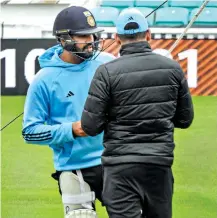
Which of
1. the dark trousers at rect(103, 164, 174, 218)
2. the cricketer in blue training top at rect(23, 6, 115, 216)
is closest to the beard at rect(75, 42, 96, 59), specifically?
the cricketer in blue training top at rect(23, 6, 115, 216)

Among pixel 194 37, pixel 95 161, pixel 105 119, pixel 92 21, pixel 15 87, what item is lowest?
pixel 15 87

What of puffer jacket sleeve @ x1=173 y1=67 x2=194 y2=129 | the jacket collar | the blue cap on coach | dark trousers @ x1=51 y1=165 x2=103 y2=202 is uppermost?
the blue cap on coach

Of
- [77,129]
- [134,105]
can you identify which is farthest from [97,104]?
[77,129]

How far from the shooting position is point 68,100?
552cm

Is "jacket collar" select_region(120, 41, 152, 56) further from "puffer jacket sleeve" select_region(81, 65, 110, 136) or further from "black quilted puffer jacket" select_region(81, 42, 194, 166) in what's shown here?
"puffer jacket sleeve" select_region(81, 65, 110, 136)

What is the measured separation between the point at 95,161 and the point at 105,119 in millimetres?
509

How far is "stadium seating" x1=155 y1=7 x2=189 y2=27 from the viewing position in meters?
19.4

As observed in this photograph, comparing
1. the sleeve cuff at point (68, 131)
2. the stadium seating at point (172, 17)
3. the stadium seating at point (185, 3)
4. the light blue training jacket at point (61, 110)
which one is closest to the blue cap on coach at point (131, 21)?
the light blue training jacket at point (61, 110)

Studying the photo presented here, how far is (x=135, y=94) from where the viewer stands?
199 inches

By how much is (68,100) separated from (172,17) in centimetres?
1443

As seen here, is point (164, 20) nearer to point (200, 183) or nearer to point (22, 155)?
point (22, 155)

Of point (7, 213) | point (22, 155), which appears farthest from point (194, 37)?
point (7, 213)

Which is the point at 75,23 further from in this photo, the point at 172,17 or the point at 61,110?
the point at 172,17

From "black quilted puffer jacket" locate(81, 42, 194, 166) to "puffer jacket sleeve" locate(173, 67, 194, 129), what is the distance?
6 cm
